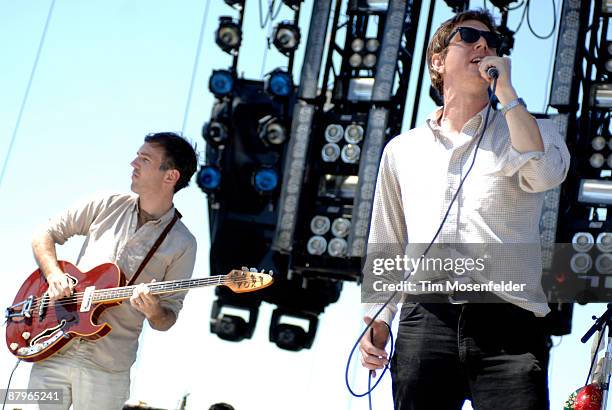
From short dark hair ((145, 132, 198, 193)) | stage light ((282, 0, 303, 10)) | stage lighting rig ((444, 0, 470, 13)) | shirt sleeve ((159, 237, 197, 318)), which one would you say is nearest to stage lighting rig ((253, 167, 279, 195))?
stage light ((282, 0, 303, 10))

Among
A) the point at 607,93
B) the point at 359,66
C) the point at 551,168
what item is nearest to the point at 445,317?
the point at 551,168

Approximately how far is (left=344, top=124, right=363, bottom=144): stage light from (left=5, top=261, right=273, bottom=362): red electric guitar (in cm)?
408

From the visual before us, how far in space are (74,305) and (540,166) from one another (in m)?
2.04

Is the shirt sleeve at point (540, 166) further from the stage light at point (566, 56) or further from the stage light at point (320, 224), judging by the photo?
the stage light at point (320, 224)

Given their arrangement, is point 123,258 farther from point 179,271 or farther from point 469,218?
point 469,218

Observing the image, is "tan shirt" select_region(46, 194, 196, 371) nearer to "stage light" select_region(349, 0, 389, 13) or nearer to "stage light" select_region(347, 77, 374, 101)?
"stage light" select_region(347, 77, 374, 101)

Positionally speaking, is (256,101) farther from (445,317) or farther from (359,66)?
(445,317)

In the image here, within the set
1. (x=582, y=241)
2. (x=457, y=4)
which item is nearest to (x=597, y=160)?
(x=582, y=241)

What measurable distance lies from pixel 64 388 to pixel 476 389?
5.98 feet

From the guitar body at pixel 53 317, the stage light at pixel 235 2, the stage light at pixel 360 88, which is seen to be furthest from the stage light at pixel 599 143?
the guitar body at pixel 53 317

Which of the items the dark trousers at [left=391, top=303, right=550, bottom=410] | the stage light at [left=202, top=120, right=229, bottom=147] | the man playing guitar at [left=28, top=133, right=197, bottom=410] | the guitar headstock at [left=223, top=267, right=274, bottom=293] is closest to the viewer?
the dark trousers at [left=391, top=303, right=550, bottom=410]

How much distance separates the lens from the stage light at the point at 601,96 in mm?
7219

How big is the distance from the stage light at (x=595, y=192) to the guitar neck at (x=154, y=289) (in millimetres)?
4086

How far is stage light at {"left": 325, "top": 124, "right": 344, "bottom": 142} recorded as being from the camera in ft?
25.9
